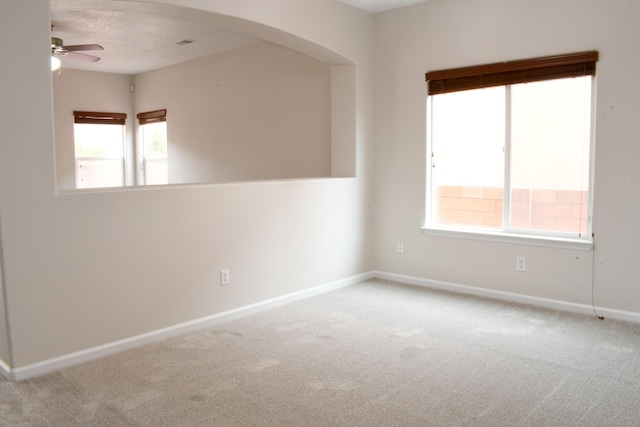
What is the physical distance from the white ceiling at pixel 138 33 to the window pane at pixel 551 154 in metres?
1.56

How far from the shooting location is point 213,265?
3.98 m

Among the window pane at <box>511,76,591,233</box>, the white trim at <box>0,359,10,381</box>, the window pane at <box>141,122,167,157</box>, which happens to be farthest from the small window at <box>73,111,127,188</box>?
the window pane at <box>511,76,591,233</box>

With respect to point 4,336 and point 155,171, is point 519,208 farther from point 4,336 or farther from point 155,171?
point 155,171

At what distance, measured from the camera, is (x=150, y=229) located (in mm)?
3564

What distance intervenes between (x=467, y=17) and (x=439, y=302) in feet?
8.39

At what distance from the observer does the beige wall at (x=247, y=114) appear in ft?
18.6

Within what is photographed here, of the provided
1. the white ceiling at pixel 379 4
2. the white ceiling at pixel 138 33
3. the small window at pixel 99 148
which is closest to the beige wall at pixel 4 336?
the white ceiling at pixel 138 33

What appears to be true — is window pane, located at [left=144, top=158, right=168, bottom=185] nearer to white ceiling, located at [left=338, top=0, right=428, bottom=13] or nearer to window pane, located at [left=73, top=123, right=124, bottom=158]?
window pane, located at [left=73, top=123, right=124, bottom=158]

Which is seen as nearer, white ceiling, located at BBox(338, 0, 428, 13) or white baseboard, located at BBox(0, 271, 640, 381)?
white baseboard, located at BBox(0, 271, 640, 381)

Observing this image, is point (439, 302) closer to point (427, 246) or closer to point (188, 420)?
point (427, 246)

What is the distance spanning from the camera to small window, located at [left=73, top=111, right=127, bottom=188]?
8.23 meters

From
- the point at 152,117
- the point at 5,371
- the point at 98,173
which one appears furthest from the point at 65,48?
the point at 5,371

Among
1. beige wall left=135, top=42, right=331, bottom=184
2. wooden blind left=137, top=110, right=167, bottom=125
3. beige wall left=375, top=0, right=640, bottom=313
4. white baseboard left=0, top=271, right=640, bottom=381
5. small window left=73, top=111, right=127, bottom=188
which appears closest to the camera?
white baseboard left=0, top=271, right=640, bottom=381

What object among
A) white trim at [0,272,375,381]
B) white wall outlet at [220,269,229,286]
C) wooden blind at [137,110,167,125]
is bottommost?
white trim at [0,272,375,381]
